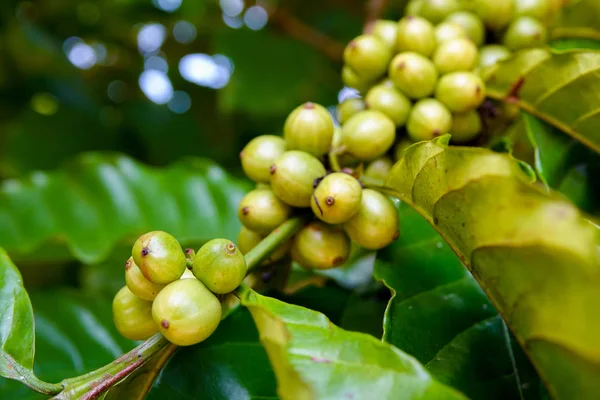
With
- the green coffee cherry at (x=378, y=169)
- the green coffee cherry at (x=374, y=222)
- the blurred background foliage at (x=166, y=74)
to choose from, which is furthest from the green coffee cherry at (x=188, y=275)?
the blurred background foliage at (x=166, y=74)

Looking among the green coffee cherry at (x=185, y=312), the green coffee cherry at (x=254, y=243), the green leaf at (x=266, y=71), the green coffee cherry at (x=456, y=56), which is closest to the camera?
the green coffee cherry at (x=185, y=312)

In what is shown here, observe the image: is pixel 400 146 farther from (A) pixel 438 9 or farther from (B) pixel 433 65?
(A) pixel 438 9

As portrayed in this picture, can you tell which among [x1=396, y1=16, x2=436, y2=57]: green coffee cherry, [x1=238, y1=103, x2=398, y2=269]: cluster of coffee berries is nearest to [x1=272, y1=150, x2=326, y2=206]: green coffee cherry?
[x1=238, y1=103, x2=398, y2=269]: cluster of coffee berries

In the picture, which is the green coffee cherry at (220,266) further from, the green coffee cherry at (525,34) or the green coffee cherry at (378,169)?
the green coffee cherry at (525,34)

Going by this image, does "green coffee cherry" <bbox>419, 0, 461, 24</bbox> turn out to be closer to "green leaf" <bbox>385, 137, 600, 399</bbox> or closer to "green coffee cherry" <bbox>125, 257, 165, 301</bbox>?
"green leaf" <bbox>385, 137, 600, 399</bbox>

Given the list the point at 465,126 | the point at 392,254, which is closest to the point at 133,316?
the point at 392,254

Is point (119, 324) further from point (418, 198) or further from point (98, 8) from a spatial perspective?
point (98, 8)
